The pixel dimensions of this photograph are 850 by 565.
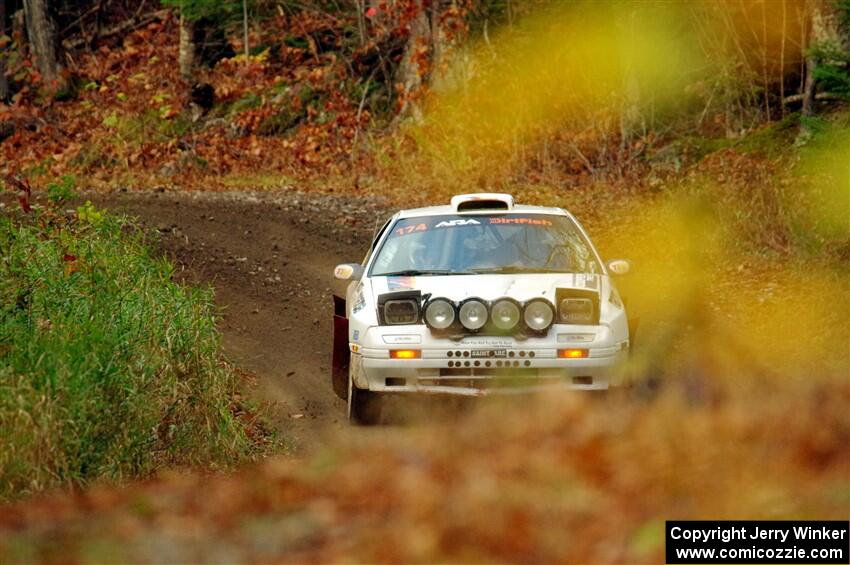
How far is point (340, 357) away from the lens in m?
9.60

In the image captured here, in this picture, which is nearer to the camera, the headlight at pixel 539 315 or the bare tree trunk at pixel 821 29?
the headlight at pixel 539 315

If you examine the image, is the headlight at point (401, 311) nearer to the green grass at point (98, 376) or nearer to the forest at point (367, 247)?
the forest at point (367, 247)

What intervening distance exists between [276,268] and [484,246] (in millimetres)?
6305

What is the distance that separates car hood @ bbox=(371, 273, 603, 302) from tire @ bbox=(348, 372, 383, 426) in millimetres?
700

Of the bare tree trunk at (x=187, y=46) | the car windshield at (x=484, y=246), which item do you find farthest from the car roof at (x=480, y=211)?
the bare tree trunk at (x=187, y=46)

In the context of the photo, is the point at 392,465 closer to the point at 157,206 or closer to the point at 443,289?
the point at 443,289

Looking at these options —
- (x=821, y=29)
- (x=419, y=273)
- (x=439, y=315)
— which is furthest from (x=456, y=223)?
(x=821, y=29)

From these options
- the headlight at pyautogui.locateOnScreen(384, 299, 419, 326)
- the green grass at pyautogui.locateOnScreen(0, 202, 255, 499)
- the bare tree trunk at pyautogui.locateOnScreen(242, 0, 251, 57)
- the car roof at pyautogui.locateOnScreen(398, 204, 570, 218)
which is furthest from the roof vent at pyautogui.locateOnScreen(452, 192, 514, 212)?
the bare tree trunk at pyautogui.locateOnScreen(242, 0, 251, 57)

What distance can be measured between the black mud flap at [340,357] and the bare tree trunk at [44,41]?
23.9m

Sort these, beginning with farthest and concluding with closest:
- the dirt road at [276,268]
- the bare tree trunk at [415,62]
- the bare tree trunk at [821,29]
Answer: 1. the bare tree trunk at [415,62]
2. the bare tree trunk at [821,29]
3. the dirt road at [276,268]

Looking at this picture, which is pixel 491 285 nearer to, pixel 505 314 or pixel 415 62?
pixel 505 314

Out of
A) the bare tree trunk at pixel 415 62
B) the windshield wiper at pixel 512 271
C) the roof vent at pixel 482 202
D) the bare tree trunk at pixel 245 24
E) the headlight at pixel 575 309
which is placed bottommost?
the headlight at pixel 575 309

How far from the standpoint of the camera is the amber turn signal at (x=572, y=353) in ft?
27.7

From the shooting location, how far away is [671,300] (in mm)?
14047
